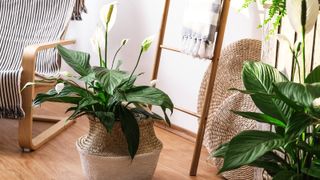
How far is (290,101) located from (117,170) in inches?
35.4

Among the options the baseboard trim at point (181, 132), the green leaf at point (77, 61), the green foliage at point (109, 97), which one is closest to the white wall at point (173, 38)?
the baseboard trim at point (181, 132)

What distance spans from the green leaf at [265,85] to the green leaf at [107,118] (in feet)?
2.06

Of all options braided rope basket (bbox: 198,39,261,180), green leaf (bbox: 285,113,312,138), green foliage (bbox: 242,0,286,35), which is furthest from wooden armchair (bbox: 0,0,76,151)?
green leaf (bbox: 285,113,312,138)

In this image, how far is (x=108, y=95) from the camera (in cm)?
198

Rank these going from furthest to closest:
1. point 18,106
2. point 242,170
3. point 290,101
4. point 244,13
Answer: point 244,13 < point 18,106 < point 242,170 < point 290,101

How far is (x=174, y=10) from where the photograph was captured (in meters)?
2.82

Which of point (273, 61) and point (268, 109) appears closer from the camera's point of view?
point (268, 109)

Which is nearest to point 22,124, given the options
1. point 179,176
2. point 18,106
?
point 18,106

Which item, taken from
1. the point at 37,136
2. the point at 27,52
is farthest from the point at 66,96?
the point at 37,136

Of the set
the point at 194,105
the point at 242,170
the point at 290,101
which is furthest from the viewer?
the point at 194,105

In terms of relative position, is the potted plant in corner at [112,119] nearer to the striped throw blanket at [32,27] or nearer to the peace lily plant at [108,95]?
the peace lily plant at [108,95]

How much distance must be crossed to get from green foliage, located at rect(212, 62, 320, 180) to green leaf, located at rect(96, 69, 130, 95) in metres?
0.55

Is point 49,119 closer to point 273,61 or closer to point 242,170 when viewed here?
point 242,170

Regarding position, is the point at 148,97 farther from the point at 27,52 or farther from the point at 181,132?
the point at 181,132
